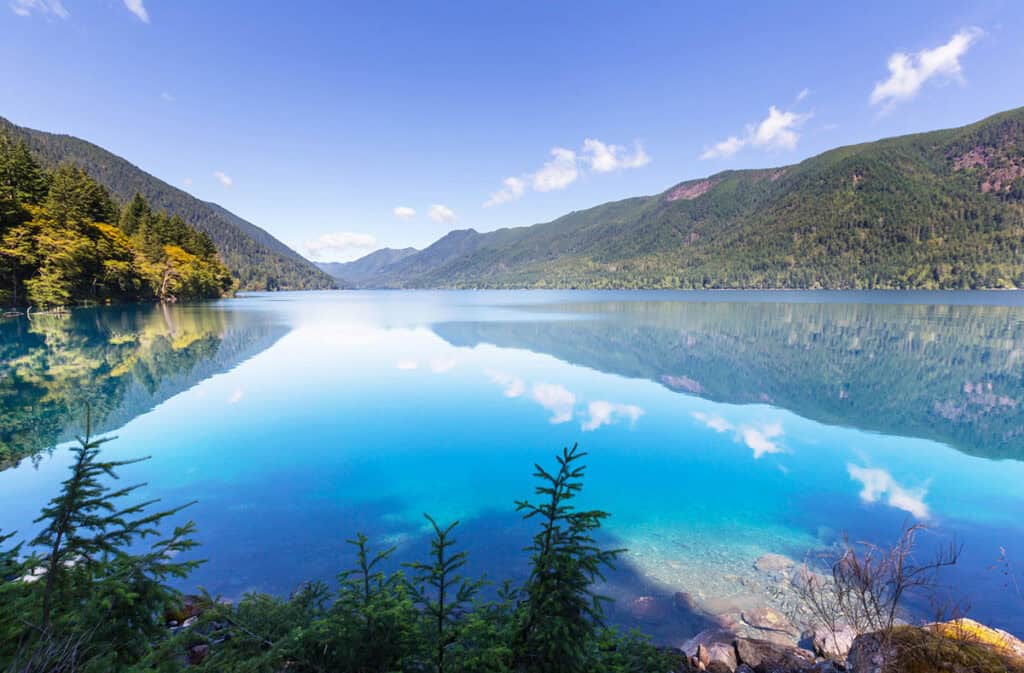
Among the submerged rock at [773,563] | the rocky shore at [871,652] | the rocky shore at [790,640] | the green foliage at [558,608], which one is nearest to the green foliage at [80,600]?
the green foliage at [558,608]

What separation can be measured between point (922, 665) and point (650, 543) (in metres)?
5.83

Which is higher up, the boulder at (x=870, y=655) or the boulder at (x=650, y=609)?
the boulder at (x=870, y=655)

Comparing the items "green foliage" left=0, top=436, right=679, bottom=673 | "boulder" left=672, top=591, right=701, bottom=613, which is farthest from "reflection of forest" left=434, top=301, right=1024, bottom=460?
"green foliage" left=0, top=436, right=679, bottom=673

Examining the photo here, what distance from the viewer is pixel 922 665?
4207 millimetres

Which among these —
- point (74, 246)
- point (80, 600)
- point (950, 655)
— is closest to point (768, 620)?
point (950, 655)

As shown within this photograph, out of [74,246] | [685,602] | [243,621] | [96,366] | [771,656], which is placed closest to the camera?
[243,621]

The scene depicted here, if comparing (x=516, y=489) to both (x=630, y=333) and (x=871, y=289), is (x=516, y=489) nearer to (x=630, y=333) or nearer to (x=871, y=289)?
(x=630, y=333)

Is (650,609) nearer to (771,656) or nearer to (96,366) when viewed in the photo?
(771,656)

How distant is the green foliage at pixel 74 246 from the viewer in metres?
47.2

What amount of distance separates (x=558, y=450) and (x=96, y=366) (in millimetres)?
27613

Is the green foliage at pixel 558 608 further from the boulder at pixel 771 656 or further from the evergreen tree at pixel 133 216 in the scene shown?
the evergreen tree at pixel 133 216

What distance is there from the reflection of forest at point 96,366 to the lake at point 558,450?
204 mm

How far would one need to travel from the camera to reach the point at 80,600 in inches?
128

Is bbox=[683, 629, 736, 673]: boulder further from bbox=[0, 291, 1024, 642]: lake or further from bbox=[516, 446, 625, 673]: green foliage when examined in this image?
bbox=[516, 446, 625, 673]: green foliage
